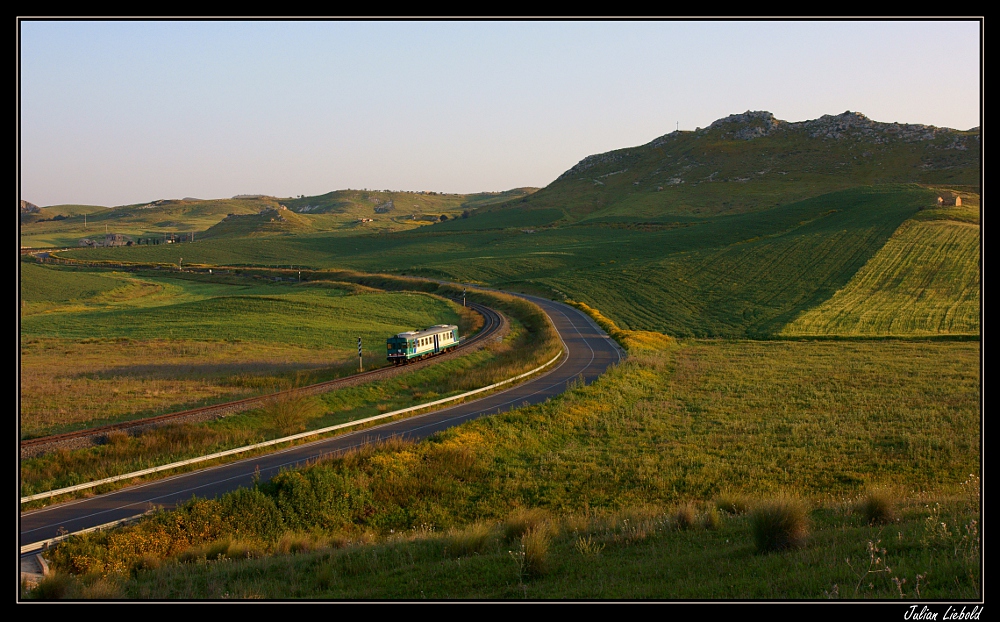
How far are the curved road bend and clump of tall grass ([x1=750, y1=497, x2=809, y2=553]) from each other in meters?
13.8

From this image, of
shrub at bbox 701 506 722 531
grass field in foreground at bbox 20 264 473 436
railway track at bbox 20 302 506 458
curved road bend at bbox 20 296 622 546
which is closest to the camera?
shrub at bbox 701 506 722 531

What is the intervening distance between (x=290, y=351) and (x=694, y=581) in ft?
143

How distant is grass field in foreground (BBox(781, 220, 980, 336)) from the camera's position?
5881 cm

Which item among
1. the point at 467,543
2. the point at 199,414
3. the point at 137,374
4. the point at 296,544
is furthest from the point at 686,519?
the point at 137,374

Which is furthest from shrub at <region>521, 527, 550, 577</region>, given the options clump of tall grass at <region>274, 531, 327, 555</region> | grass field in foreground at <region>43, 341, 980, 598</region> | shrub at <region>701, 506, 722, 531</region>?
clump of tall grass at <region>274, 531, 327, 555</region>

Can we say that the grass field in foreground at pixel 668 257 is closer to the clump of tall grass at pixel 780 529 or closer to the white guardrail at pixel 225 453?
the white guardrail at pixel 225 453

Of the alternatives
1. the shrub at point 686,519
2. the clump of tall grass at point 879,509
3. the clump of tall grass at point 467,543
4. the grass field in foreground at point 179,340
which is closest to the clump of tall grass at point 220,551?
the clump of tall grass at point 467,543

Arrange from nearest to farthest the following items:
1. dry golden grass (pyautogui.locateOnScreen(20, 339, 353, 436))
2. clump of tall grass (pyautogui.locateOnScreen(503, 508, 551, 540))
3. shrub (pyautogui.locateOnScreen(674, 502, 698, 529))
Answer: clump of tall grass (pyautogui.locateOnScreen(503, 508, 551, 540)) → shrub (pyautogui.locateOnScreen(674, 502, 698, 529)) → dry golden grass (pyautogui.locateOnScreen(20, 339, 353, 436))

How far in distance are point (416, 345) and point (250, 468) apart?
21043 mm

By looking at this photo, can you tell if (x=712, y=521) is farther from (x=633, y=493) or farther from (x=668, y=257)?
(x=668, y=257)

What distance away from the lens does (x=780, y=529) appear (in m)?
10.9

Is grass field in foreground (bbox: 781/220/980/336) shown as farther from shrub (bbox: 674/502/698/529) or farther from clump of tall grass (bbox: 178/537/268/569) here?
clump of tall grass (bbox: 178/537/268/569)

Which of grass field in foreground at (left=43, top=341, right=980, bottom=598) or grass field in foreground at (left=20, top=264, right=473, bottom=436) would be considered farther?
grass field in foreground at (left=20, top=264, right=473, bottom=436)
